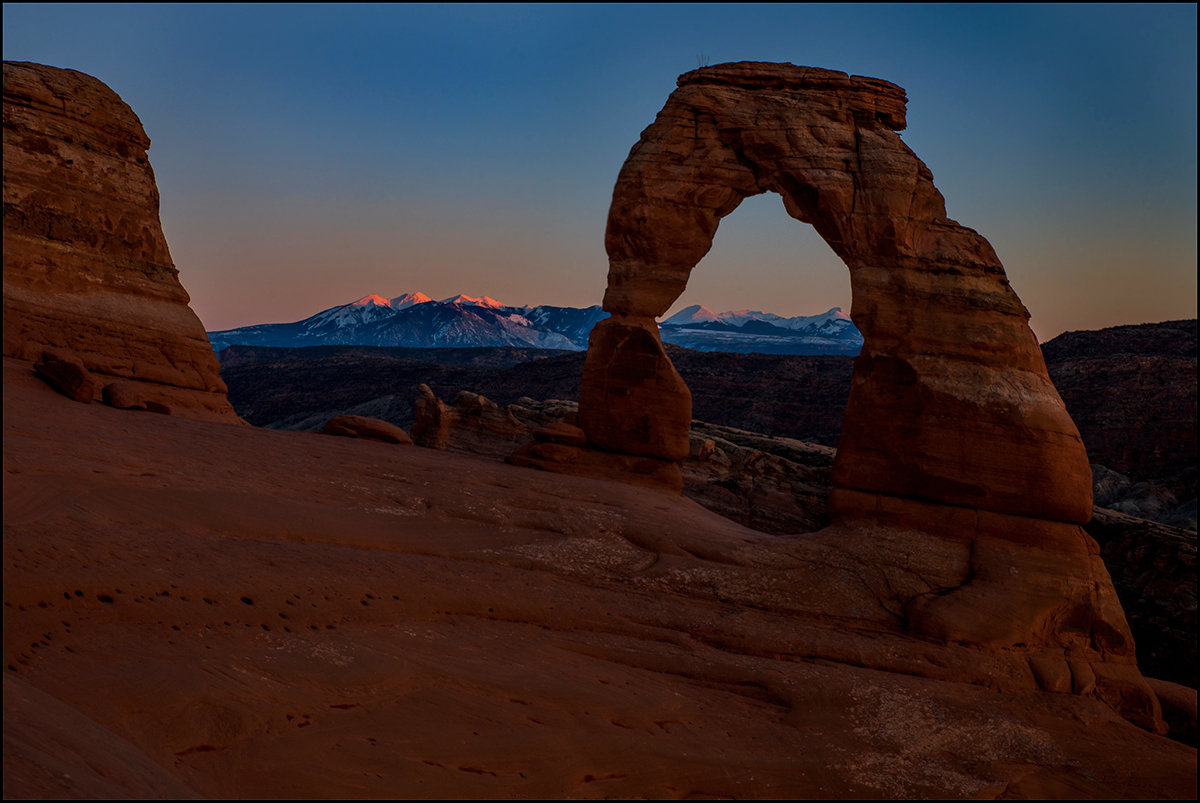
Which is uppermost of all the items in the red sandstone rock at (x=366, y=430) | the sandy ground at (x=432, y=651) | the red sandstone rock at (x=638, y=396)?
the red sandstone rock at (x=638, y=396)

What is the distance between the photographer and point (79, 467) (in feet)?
28.7

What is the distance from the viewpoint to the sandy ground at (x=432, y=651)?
536 cm

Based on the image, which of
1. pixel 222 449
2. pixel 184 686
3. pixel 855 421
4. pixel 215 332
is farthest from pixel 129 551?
pixel 215 332

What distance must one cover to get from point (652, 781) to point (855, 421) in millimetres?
8180

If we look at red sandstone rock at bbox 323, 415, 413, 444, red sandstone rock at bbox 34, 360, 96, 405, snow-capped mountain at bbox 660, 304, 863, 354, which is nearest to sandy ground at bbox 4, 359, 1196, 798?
red sandstone rock at bbox 34, 360, 96, 405

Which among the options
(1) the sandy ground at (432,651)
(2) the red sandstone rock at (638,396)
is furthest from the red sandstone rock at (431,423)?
(1) the sandy ground at (432,651)

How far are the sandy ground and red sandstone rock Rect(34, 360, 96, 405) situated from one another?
0.28 m

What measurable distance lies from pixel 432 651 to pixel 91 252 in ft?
40.9

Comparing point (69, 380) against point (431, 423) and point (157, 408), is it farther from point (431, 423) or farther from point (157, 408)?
point (431, 423)

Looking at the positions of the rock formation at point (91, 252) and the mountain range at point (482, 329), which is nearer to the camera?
the rock formation at point (91, 252)

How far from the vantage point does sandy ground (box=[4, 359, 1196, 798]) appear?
536 centimetres

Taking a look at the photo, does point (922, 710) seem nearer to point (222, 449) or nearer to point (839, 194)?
point (839, 194)

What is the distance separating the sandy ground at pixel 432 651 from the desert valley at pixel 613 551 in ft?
0.12

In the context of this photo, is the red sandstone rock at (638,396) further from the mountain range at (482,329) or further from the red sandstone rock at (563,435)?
the mountain range at (482,329)
